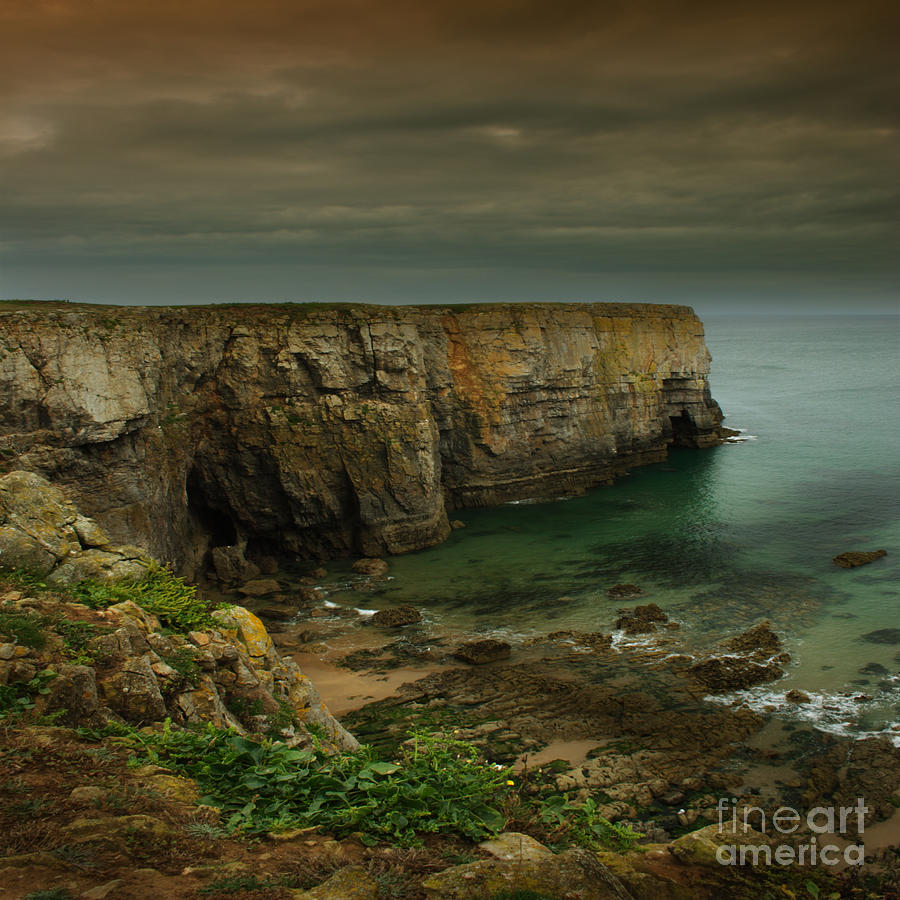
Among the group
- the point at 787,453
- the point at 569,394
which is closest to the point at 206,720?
the point at 569,394

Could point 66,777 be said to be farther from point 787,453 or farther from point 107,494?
point 787,453

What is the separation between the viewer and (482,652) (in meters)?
23.6

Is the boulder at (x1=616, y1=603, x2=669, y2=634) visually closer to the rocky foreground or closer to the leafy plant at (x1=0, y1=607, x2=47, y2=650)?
the rocky foreground

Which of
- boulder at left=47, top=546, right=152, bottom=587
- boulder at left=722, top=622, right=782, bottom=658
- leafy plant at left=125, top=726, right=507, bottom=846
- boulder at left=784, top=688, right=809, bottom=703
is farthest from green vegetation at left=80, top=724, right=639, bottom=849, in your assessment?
boulder at left=722, top=622, right=782, bottom=658

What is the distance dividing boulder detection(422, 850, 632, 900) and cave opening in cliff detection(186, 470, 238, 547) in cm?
3211

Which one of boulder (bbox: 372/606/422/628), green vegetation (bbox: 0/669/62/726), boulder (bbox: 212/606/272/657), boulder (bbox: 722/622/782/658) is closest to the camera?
green vegetation (bbox: 0/669/62/726)

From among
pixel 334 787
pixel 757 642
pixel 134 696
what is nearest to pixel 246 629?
pixel 134 696

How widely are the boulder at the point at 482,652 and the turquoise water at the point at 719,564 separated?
1.73 meters

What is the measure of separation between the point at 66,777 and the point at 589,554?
30232 millimetres

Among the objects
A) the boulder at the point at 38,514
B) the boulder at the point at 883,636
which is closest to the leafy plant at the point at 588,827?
the boulder at the point at 38,514

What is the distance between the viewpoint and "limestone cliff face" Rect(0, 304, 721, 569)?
81.6ft

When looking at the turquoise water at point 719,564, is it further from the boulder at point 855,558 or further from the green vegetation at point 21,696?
the green vegetation at point 21,696

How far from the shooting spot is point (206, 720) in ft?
29.8

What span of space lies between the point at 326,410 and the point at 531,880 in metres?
31.7
